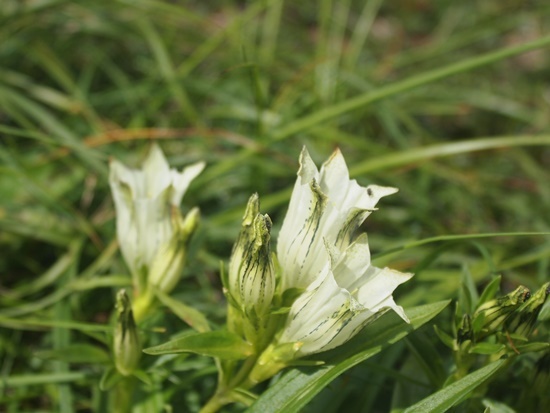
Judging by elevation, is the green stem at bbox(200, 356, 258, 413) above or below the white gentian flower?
below

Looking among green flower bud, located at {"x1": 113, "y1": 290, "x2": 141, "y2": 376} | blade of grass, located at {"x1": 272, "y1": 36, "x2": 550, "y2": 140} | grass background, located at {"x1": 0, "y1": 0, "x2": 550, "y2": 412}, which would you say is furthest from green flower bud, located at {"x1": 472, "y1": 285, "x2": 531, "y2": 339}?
blade of grass, located at {"x1": 272, "y1": 36, "x2": 550, "y2": 140}

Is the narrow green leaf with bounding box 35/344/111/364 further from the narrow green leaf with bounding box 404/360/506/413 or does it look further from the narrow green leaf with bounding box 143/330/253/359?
the narrow green leaf with bounding box 404/360/506/413

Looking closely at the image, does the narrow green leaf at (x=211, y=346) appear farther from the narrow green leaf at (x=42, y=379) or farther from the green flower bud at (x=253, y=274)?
the narrow green leaf at (x=42, y=379)

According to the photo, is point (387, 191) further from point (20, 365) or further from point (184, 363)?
point (20, 365)

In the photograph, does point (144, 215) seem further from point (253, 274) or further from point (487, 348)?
point (487, 348)

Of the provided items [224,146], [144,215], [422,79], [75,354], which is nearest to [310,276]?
[144,215]

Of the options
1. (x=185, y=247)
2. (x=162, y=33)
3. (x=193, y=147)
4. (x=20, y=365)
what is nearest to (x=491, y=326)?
(x=185, y=247)
